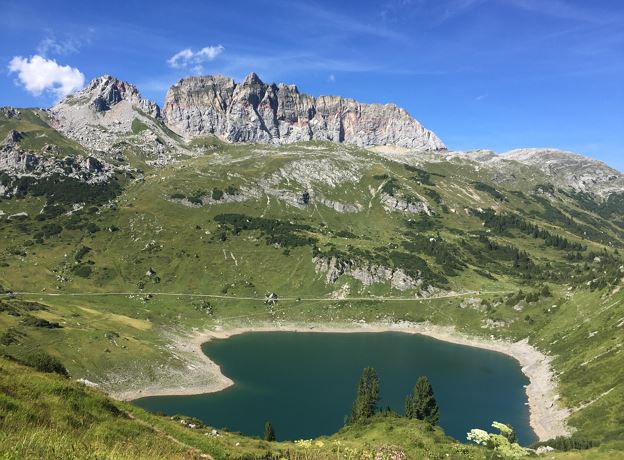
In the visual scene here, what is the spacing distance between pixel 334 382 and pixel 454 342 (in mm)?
74828

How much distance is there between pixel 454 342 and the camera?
18538 cm

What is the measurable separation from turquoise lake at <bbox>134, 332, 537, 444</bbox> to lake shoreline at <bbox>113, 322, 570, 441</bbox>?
2.68 m

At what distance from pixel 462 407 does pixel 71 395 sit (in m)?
115

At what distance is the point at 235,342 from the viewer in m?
175

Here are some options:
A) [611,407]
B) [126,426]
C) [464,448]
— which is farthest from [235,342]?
[126,426]

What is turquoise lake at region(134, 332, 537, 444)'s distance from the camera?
342 ft

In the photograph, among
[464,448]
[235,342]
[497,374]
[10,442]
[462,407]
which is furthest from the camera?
[235,342]

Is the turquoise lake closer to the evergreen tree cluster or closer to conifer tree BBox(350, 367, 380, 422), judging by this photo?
conifer tree BBox(350, 367, 380, 422)

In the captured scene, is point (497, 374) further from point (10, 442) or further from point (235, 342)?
point (10, 442)

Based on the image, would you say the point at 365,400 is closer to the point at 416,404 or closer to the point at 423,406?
the point at 416,404

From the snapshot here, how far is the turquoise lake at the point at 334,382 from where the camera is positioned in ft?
342

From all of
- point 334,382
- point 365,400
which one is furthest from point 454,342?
point 365,400

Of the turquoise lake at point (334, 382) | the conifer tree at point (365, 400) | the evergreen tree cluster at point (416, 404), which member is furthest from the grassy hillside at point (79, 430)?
the turquoise lake at point (334, 382)

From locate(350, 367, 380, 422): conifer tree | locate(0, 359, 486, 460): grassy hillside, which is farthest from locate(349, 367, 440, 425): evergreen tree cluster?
locate(0, 359, 486, 460): grassy hillside
